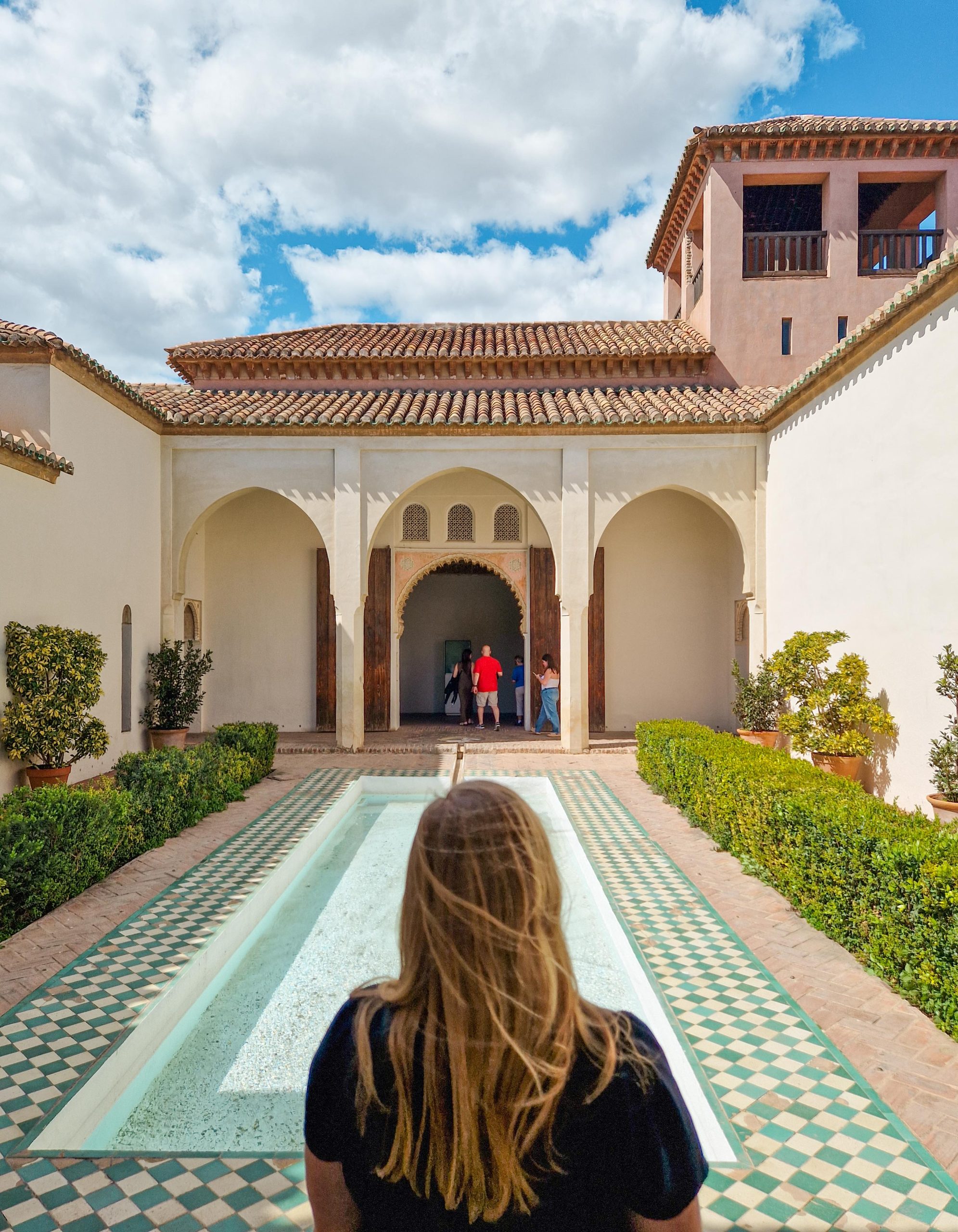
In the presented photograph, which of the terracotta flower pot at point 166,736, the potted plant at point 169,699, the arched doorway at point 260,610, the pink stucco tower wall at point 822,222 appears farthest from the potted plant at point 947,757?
the arched doorway at point 260,610

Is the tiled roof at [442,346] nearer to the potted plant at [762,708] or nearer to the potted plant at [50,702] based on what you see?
the potted plant at [762,708]

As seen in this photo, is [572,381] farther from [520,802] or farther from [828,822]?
[520,802]

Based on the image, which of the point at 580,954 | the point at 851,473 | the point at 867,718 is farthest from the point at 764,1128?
the point at 851,473

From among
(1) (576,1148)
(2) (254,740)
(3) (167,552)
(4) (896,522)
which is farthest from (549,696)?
(1) (576,1148)

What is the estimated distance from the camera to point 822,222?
14672 millimetres

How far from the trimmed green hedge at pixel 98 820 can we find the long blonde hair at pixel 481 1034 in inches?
198

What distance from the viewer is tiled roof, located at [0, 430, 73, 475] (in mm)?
8422

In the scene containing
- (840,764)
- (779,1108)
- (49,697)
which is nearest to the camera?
(779,1108)

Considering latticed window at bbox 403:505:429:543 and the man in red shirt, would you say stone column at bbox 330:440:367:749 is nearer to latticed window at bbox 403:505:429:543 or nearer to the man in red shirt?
latticed window at bbox 403:505:429:543

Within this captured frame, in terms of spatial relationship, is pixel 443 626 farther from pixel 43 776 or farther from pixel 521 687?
pixel 43 776

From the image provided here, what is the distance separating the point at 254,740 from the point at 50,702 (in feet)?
8.69

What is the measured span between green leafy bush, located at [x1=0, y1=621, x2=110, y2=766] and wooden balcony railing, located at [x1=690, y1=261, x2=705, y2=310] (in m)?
11.5

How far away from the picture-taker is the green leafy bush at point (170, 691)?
12211mm

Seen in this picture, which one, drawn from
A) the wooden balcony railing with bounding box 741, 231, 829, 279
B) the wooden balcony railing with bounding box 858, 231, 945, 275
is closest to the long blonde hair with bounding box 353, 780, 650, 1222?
the wooden balcony railing with bounding box 741, 231, 829, 279
